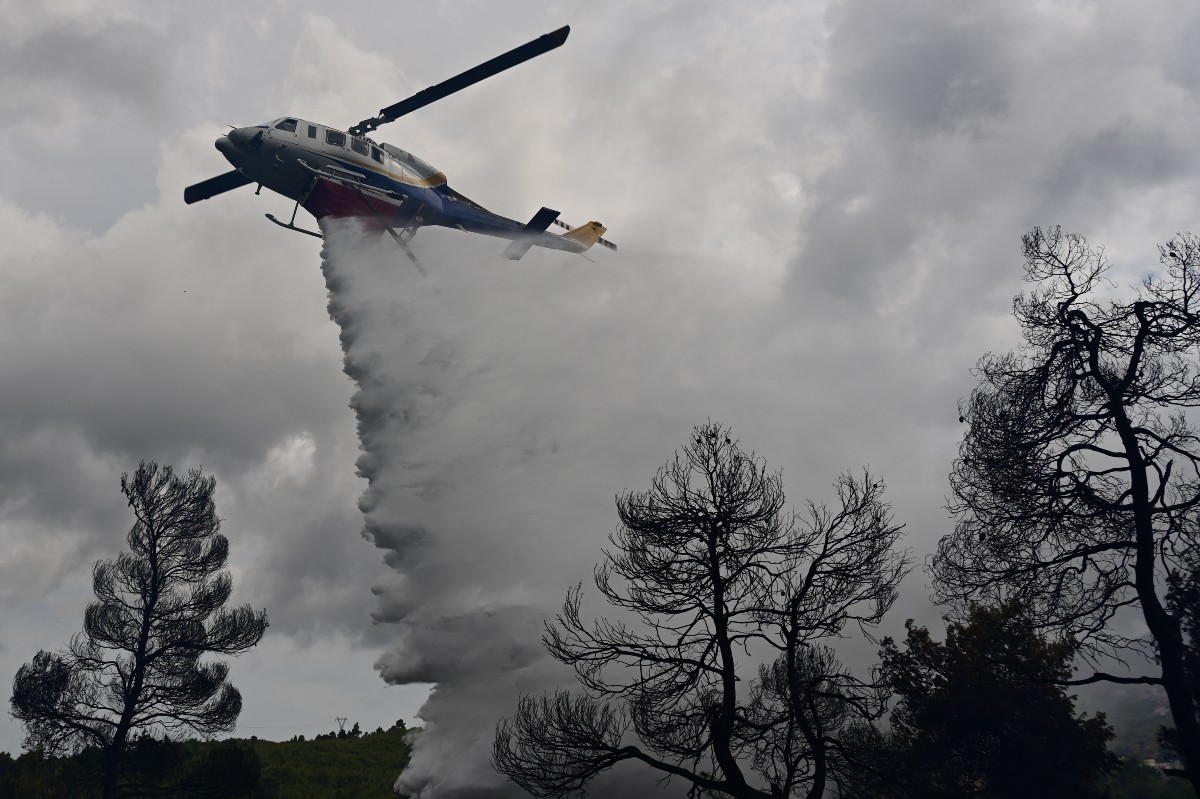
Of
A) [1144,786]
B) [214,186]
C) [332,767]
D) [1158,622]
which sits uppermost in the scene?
[214,186]

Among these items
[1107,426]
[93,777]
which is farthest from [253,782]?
[1107,426]

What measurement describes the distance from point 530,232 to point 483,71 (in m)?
5.97

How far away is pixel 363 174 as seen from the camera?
27.8 meters

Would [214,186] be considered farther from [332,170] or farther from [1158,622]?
[1158,622]

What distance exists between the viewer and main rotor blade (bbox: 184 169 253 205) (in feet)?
97.1

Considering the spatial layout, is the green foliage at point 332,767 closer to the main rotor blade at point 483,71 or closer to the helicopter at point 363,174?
the helicopter at point 363,174

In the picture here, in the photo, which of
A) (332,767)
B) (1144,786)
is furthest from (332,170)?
(1144,786)

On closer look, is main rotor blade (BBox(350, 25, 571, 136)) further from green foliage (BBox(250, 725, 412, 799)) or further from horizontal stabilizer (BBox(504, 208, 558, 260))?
green foliage (BBox(250, 725, 412, 799))

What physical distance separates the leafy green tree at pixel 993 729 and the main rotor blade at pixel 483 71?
20.5 m

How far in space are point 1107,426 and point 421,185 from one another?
23.9m

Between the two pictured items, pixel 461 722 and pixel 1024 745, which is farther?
pixel 1024 745

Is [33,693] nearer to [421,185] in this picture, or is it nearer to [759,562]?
[421,185]

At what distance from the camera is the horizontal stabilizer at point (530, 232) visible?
2972 cm

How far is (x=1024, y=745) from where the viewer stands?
21125 millimetres
